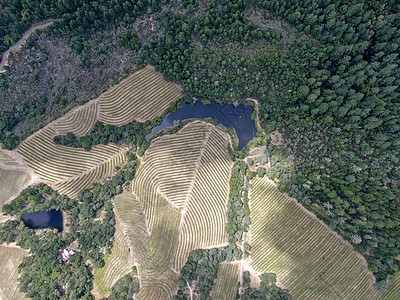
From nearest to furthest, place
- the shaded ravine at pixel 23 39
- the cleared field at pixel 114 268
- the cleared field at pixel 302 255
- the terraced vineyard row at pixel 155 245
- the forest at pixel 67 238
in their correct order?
the cleared field at pixel 302 255
the terraced vineyard row at pixel 155 245
the forest at pixel 67 238
the cleared field at pixel 114 268
the shaded ravine at pixel 23 39

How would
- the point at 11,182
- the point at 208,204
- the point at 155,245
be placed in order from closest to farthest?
the point at 155,245 < the point at 208,204 < the point at 11,182

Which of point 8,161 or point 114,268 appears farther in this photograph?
point 8,161

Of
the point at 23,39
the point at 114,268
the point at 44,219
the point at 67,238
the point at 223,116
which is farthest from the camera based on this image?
the point at 223,116

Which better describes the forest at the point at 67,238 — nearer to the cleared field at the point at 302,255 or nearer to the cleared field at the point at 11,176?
the cleared field at the point at 11,176

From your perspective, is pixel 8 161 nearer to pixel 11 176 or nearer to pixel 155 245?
pixel 11 176

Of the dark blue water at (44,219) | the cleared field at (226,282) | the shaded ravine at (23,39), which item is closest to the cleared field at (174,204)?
the cleared field at (226,282)

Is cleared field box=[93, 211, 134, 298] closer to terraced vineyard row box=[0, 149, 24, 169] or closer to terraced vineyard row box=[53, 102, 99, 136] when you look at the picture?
terraced vineyard row box=[53, 102, 99, 136]

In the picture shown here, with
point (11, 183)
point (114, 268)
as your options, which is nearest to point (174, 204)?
point (114, 268)
